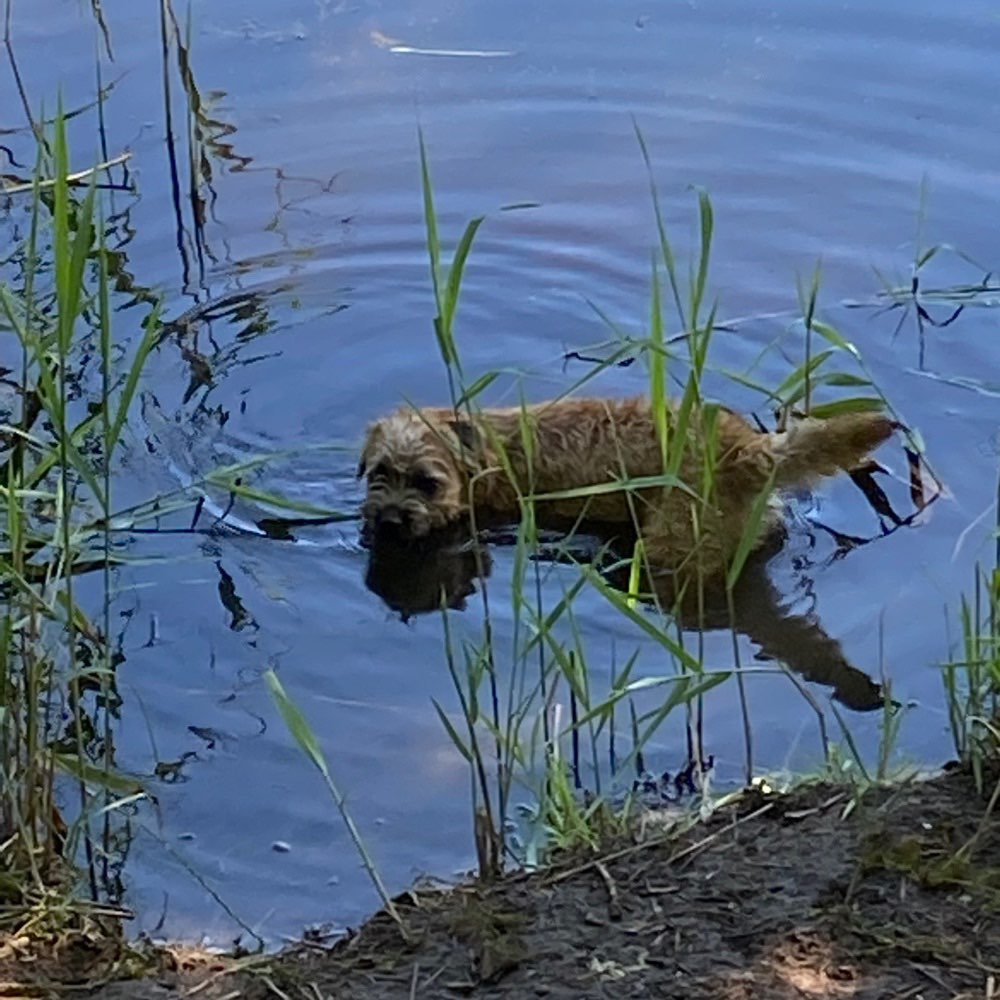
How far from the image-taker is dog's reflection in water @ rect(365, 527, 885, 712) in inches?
181

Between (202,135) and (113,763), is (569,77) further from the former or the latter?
(113,763)

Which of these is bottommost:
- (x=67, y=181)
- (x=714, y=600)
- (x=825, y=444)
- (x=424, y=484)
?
(x=714, y=600)

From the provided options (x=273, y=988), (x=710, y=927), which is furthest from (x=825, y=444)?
(x=273, y=988)

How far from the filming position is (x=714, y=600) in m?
4.93

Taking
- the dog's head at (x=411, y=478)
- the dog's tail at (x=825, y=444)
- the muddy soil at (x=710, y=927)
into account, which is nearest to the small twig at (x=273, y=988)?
the muddy soil at (x=710, y=927)

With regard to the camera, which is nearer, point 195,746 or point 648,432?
point 195,746

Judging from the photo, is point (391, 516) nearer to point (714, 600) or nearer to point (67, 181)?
point (714, 600)

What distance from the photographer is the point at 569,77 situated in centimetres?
744

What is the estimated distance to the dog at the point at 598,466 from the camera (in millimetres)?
4840

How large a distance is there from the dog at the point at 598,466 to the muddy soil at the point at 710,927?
132 centimetres

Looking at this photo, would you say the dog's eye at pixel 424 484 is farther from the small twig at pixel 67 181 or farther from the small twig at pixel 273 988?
the small twig at pixel 273 988

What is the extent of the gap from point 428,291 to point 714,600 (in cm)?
186

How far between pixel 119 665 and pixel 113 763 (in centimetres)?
47

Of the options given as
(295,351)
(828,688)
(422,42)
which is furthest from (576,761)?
(422,42)
